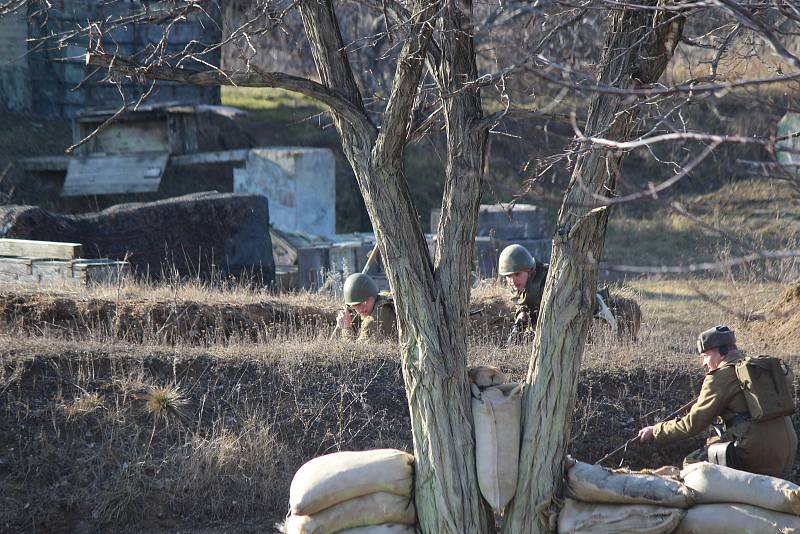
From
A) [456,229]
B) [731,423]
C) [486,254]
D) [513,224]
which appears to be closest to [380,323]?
[731,423]

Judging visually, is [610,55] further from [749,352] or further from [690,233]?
[690,233]

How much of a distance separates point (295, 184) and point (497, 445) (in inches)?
600

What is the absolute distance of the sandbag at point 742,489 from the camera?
4.96 metres

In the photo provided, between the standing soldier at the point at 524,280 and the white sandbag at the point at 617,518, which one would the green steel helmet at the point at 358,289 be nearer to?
the standing soldier at the point at 524,280

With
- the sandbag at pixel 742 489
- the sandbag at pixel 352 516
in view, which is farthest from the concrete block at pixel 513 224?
the sandbag at pixel 352 516

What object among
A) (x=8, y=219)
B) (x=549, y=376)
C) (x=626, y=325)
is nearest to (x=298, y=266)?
(x=8, y=219)

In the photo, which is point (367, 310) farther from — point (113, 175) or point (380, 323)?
point (113, 175)

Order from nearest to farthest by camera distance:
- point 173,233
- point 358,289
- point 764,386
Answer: point 764,386
point 358,289
point 173,233

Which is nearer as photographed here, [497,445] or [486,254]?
[497,445]

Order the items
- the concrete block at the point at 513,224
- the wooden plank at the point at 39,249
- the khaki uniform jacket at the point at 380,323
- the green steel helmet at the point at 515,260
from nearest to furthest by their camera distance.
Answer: the khaki uniform jacket at the point at 380,323, the green steel helmet at the point at 515,260, the wooden plank at the point at 39,249, the concrete block at the point at 513,224

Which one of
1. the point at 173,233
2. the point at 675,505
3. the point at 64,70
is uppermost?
the point at 64,70

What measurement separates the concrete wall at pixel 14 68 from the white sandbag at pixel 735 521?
1954 cm

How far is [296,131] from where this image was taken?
83.6ft

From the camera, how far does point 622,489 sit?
4.98 metres
